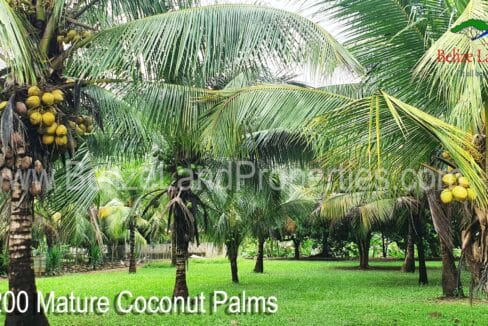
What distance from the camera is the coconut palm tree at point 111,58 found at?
4648 mm

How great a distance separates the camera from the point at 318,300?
35.7 ft

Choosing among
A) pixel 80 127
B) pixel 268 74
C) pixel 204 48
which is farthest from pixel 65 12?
pixel 268 74

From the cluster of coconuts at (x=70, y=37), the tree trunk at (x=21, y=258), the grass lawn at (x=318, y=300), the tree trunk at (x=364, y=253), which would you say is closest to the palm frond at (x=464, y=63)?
the cluster of coconuts at (x=70, y=37)

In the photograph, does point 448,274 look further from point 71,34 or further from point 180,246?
point 71,34

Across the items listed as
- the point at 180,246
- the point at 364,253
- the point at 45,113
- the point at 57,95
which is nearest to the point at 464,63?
the point at 57,95

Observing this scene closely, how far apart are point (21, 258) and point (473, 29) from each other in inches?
191

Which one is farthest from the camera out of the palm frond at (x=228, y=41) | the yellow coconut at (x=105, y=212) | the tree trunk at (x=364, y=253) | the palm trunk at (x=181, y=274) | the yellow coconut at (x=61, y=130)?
the yellow coconut at (x=105, y=212)

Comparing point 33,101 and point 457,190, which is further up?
point 33,101

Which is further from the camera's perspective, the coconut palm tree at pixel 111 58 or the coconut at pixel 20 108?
the coconut at pixel 20 108

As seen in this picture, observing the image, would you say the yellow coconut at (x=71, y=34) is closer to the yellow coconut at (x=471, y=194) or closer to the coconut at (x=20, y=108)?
the coconut at (x=20, y=108)

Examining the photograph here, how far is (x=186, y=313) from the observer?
30.9 feet

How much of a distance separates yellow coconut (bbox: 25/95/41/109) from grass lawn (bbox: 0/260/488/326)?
4.31 metres

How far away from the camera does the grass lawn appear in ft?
27.1

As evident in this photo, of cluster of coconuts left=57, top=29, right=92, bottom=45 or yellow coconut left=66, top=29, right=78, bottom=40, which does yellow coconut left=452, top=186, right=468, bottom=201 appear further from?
yellow coconut left=66, top=29, right=78, bottom=40
